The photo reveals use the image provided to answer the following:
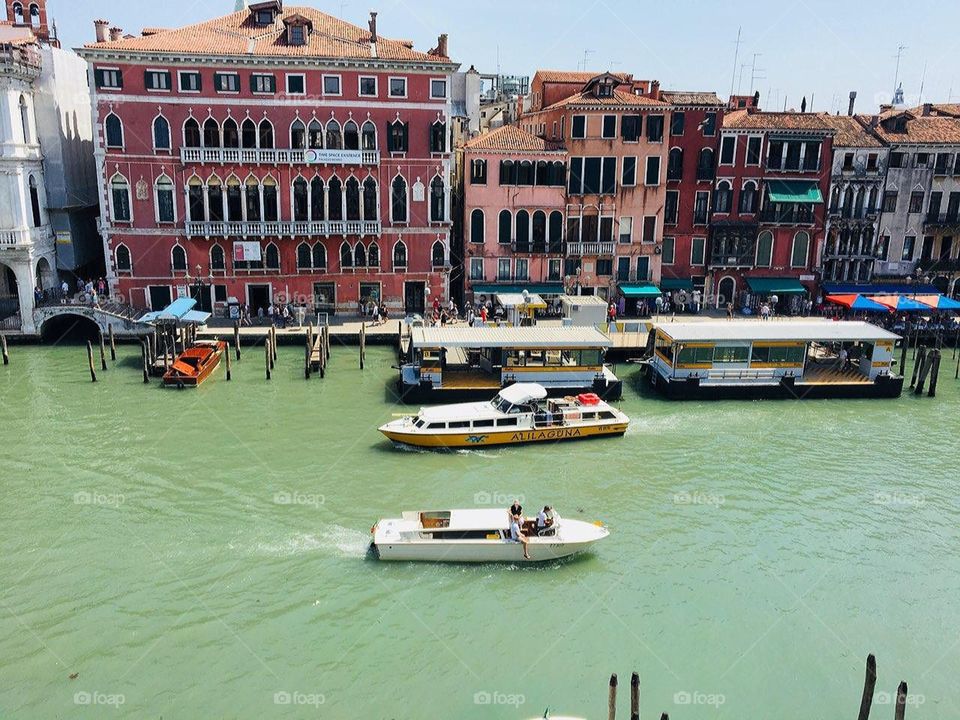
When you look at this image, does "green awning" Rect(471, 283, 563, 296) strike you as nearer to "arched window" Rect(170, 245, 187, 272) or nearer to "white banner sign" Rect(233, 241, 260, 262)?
"white banner sign" Rect(233, 241, 260, 262)

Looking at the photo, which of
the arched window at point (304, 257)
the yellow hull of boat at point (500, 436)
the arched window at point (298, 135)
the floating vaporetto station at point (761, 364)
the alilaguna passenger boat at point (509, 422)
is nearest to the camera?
the yellow hull of boat at point (500, 436)

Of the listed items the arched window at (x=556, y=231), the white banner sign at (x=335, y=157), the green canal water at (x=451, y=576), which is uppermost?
the white banner sign at (x=335, y=157)

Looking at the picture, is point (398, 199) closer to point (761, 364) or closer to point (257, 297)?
point (257, 297)

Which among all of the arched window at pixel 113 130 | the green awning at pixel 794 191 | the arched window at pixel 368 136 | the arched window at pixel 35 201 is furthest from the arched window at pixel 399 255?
the green awning at pixel 794 191

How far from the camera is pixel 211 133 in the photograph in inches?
1610

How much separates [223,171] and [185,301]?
747 cm

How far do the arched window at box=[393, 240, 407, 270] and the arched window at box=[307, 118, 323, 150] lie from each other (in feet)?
22.2

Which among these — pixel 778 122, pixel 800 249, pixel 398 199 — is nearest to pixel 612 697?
pixel 398 199

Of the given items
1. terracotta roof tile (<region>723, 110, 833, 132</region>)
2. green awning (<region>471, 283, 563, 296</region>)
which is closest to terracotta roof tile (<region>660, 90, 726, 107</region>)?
terracotta roof tile (<region>723, 110, 833, 132</region>)

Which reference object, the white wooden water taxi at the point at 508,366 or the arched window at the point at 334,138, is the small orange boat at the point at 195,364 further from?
the arched window at the point at 334,138

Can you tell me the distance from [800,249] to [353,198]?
2747 centimetres

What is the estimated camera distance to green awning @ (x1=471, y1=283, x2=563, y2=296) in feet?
149

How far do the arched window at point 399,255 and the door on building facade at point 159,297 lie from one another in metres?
12.4

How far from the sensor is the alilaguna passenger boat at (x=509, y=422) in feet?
89.9
